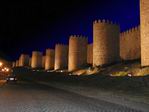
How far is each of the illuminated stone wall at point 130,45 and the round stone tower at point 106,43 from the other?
1567 mm

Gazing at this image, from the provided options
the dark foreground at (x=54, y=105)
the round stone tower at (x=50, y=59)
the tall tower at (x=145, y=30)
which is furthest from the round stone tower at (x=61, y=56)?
the dark foreground at (x=54, y=105)

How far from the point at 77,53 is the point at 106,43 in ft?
34.6

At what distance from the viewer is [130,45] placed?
120 feet

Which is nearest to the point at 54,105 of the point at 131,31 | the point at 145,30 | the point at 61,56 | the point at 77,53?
the point at 145,30

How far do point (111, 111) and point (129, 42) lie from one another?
27665 millimetres

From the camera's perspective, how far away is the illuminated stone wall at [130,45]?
35.1 meters

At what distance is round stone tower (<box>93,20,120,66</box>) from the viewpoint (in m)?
35.3

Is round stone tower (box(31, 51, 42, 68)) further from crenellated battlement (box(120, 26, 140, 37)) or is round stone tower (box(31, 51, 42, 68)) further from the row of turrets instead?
crenellated battlement (box(120, 26, 140, 37))

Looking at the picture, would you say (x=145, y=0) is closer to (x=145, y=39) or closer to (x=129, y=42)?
(x=145, y=39)

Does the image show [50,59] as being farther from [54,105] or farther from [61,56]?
[54,105]

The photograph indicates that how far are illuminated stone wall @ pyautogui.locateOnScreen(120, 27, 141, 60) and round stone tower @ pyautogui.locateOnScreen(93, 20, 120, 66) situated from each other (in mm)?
1567

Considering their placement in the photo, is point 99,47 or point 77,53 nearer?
point 99,47

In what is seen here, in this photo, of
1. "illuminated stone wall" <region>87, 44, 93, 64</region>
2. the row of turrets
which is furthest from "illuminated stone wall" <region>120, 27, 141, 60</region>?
"illuminated stone wall" <region>87, 44, 93, 64</region>

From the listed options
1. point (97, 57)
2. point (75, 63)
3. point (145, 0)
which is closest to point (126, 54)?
point (97, 57)
